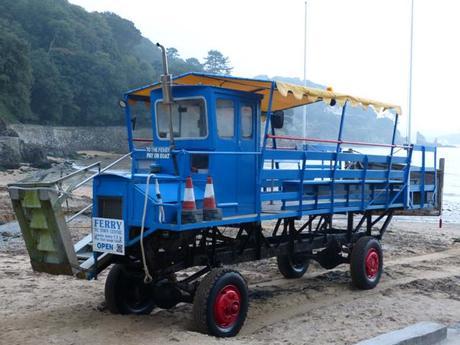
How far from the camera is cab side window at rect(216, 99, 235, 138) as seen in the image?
7.62m

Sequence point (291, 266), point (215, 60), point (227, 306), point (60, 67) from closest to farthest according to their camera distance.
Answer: point (227, 306) → point (291, 266) → point (60, 67) → point (215, 60)

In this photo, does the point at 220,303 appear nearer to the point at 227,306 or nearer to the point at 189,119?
the point at 227,306

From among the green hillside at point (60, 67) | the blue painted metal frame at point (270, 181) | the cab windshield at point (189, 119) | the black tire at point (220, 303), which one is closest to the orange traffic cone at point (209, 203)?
the blue painted metal frame at point (270, 181)

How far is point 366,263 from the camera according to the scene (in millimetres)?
9750

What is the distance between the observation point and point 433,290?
32.5 ft

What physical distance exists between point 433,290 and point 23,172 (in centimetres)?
3600

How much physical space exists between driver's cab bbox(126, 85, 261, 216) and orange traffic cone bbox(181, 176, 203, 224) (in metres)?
0.52

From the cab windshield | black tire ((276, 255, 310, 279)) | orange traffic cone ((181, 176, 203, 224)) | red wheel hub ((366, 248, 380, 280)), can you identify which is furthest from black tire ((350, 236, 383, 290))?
orange traffic cone ((181, 176, 203, 224))

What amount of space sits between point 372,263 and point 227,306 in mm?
3870

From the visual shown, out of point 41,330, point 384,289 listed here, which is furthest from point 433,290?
point 41,330

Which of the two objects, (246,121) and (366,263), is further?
(366,263)

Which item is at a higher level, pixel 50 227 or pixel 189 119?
pixel 189 119

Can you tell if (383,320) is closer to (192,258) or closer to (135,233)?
(192,258)

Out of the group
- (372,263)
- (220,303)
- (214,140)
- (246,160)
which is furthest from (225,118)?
(372,263)
